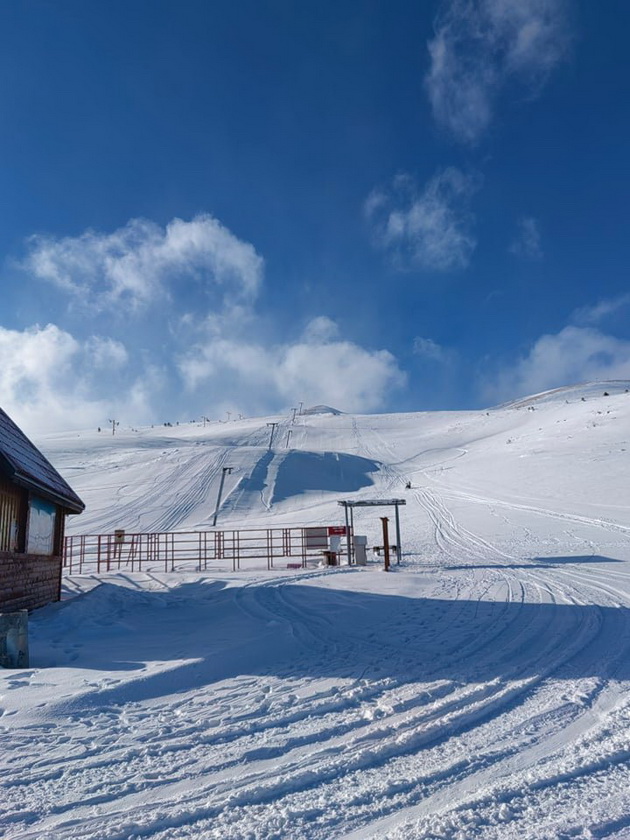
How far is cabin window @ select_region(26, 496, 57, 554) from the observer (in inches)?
485

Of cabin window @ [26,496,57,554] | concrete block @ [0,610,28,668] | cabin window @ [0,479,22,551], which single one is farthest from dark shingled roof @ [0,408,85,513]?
concrete block @ [0,610,28,668]

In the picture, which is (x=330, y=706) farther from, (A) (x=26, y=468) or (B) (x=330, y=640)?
(A) (x=26, y=468)

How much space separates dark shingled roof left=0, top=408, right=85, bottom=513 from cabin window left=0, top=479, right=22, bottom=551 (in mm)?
368

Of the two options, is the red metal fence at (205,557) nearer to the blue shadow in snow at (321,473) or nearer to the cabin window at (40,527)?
the cabin window at (40,527)

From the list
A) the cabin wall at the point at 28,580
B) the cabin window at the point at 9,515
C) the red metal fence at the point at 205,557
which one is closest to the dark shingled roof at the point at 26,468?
the cabin window at the point at 9,515

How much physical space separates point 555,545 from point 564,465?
23332 mm

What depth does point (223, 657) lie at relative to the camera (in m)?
7.61

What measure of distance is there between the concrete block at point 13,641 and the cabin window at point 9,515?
11.8ft

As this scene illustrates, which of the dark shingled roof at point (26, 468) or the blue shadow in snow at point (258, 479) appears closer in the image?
the dark shingled roof at point (26, 468)

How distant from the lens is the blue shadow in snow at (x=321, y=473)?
49.3m

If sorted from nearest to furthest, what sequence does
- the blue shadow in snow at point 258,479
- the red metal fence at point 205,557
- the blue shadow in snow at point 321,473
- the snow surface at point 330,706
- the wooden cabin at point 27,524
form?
the snow surface at point 330,706, the wooden cabin at point 27,524, the red metal fence at point 205,557, the blue shadow in snow at point 258,479, the blue shadow in snow at point 321,473

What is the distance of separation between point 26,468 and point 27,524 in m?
1.43

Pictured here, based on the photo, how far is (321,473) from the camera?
55.0 metres

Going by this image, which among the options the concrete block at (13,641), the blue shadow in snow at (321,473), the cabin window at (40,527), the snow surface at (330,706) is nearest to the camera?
the snow surface at (330,706)
